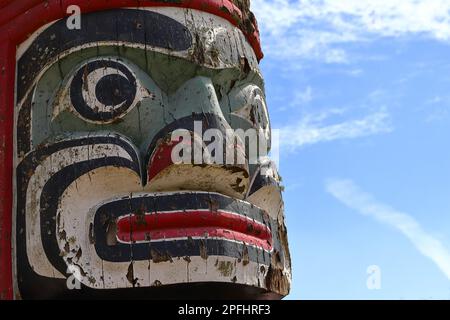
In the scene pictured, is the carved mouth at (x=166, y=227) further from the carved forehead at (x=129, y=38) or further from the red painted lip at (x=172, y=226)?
the carved forehead at (x=129, y=38)

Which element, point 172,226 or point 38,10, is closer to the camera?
point 172,226

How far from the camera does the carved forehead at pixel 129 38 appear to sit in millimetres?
3756

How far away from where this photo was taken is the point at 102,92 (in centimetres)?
363

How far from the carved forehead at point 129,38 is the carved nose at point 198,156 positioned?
291 millimetres

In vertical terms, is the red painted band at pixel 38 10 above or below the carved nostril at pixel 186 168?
above

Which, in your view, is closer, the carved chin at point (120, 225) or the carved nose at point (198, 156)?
the carved chin at point (120, 225)

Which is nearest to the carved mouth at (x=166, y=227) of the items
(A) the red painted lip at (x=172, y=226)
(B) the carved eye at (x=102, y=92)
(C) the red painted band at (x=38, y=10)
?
(A) the red painted lip at (x=172, y=226)

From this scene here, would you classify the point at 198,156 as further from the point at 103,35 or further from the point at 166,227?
the point at 103,35

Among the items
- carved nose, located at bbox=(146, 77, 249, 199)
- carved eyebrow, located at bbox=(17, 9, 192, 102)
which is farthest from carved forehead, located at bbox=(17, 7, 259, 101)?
carved nose, located at bbox=(146, 77, 249, 199)

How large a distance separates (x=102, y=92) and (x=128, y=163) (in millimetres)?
371

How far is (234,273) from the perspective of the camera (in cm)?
344

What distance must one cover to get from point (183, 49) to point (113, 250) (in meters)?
1.03

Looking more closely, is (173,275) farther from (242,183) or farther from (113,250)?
(242,183)

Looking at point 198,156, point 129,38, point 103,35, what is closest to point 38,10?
point 103,35
